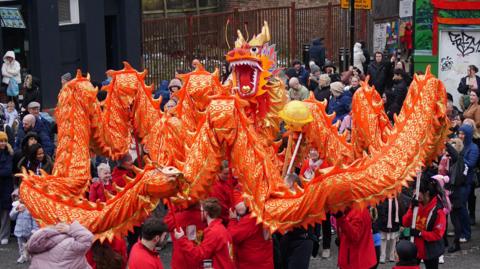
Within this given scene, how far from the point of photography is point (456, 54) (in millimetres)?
20438

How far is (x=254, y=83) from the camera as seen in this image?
10172mm

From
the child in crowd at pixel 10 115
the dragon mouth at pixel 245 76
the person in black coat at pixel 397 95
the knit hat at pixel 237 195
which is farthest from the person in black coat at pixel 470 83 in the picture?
the knit hat at pixel 237 195

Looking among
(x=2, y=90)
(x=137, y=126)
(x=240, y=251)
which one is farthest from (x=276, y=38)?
(x=240, y=251)

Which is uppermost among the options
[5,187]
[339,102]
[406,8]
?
[406,8]

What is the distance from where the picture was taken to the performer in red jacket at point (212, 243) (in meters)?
8.73

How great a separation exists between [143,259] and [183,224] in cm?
150

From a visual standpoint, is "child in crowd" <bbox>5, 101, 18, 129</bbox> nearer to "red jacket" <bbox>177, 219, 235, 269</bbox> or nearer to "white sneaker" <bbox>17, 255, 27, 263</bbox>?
"white sneaker" <bbox>17, 255, 27, 263</bbox>

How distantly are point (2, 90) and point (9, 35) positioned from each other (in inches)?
170

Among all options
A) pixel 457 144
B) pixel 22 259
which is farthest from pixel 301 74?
pixel 22 259

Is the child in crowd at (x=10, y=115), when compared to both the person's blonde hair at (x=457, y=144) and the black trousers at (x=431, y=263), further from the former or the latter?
the black trousers at (x=431, y=263)

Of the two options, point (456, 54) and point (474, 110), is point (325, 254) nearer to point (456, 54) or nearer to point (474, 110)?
point (474, 110)

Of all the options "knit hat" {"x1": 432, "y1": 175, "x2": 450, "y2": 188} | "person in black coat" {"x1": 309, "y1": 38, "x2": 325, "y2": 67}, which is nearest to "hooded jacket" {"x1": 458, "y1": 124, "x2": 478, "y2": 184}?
"knit hat" {"x1": 432, "y1": 175, "x2": 450, "y2": 188}

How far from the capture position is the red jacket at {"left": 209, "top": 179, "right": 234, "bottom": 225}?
32.7ft

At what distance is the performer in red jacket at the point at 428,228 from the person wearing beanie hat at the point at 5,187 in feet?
17.2
